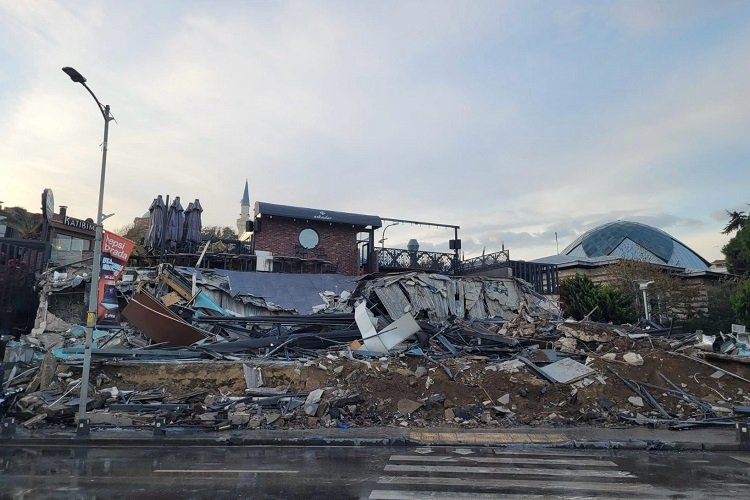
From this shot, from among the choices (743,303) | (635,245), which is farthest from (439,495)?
(635,245)

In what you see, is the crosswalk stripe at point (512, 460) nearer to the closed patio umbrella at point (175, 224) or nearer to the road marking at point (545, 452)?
the road marking at point (545, 452)

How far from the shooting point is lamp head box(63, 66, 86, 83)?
34.8 feet

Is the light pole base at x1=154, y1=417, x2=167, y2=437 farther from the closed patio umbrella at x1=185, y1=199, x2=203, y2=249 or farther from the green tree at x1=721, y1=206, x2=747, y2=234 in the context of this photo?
the green tree at x1=721, y1=206, x2=747, y2=234

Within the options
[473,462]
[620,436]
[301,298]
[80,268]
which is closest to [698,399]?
[620,436]

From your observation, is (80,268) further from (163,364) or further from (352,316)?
(352,316)

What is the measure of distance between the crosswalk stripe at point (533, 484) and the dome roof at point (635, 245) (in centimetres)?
5687

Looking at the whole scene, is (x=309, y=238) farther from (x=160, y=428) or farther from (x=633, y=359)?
(x=633, y=359)

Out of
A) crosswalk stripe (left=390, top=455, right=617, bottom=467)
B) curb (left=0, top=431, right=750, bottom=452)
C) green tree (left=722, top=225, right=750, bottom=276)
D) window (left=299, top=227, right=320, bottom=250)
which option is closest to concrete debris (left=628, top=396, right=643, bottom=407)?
curb (left=0, top=431, right=750, bottom=452)

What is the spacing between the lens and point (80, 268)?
20.7 m

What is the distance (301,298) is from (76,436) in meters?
11.0

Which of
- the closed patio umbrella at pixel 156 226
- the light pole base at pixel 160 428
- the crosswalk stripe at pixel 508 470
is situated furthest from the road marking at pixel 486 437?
the closed patio umbrella at pixel 156 226

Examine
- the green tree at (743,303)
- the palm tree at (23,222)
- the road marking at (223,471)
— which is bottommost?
the road marking at (223,471)

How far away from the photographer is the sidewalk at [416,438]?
32.3 feet

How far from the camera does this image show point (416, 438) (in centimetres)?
1031
